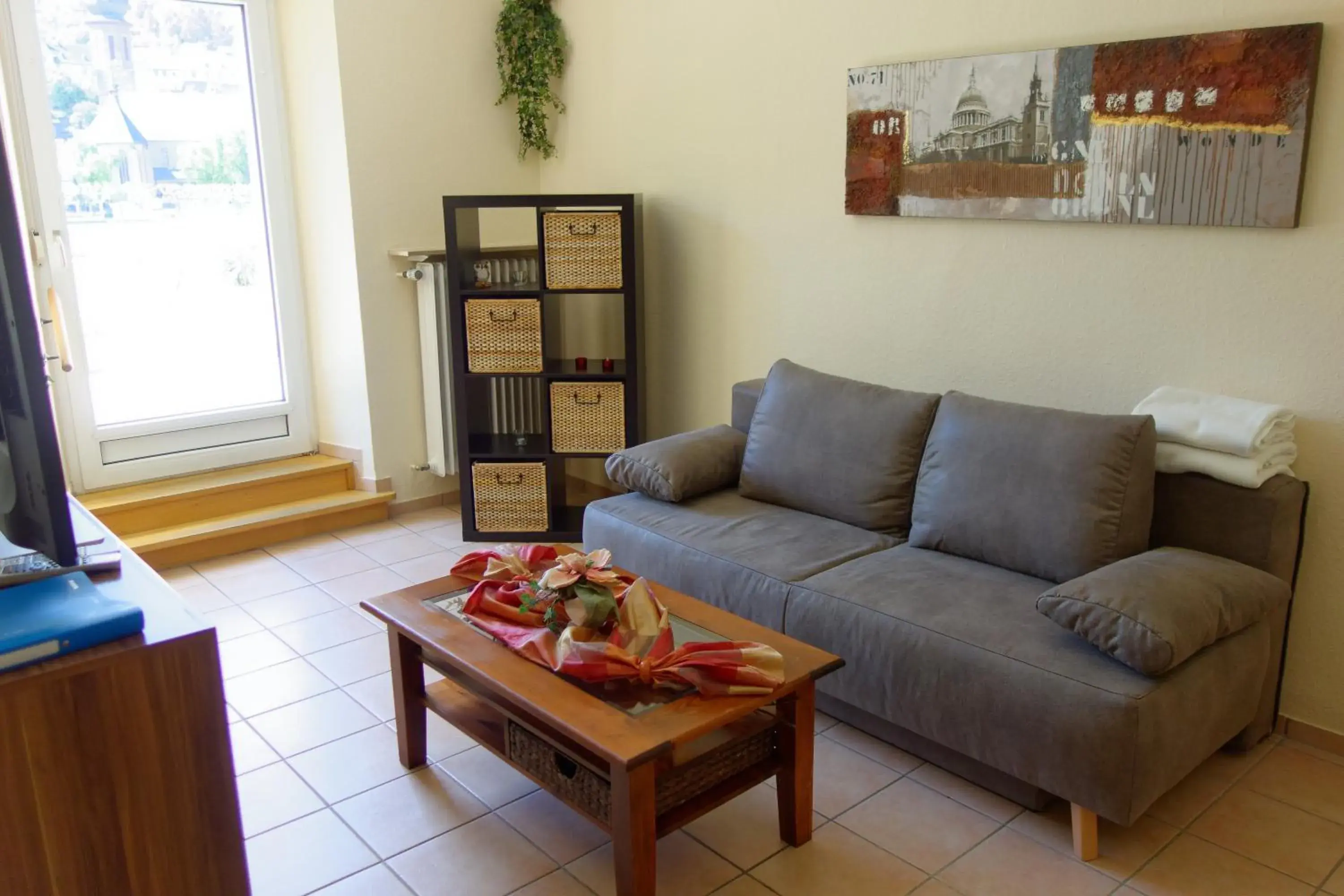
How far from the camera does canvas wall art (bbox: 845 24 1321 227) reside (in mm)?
2443

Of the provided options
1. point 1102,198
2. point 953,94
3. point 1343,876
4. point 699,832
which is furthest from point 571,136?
point 1343,876

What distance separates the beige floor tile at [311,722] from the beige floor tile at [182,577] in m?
1.14

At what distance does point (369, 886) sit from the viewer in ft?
7.04

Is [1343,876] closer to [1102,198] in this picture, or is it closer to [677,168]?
[1102,198]

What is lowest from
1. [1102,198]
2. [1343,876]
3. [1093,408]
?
[1343,876]

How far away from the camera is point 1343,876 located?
7.03 ft

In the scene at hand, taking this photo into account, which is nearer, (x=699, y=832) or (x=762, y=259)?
(x=699, y=832)

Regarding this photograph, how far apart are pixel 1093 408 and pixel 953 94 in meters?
0.99

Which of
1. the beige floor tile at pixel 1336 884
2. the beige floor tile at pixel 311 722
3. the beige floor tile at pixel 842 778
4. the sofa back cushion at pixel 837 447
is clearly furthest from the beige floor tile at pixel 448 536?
the beige floor tile at pixel 1336 884

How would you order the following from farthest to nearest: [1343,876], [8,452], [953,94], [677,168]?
[677,168]
[953,94]
[1343,876]
[8,452]

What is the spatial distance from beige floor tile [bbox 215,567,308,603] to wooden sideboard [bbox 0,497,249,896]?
2.14 meters

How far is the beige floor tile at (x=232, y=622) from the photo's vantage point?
3340mm

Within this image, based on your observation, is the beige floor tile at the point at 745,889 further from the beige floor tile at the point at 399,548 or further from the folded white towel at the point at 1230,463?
the beige floor tile at the point at 399,548

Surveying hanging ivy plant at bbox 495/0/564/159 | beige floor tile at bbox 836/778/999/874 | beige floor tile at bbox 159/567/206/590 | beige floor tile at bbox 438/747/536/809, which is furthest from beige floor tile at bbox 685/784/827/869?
hanging ivy plant at bbox 495/0/564/159
